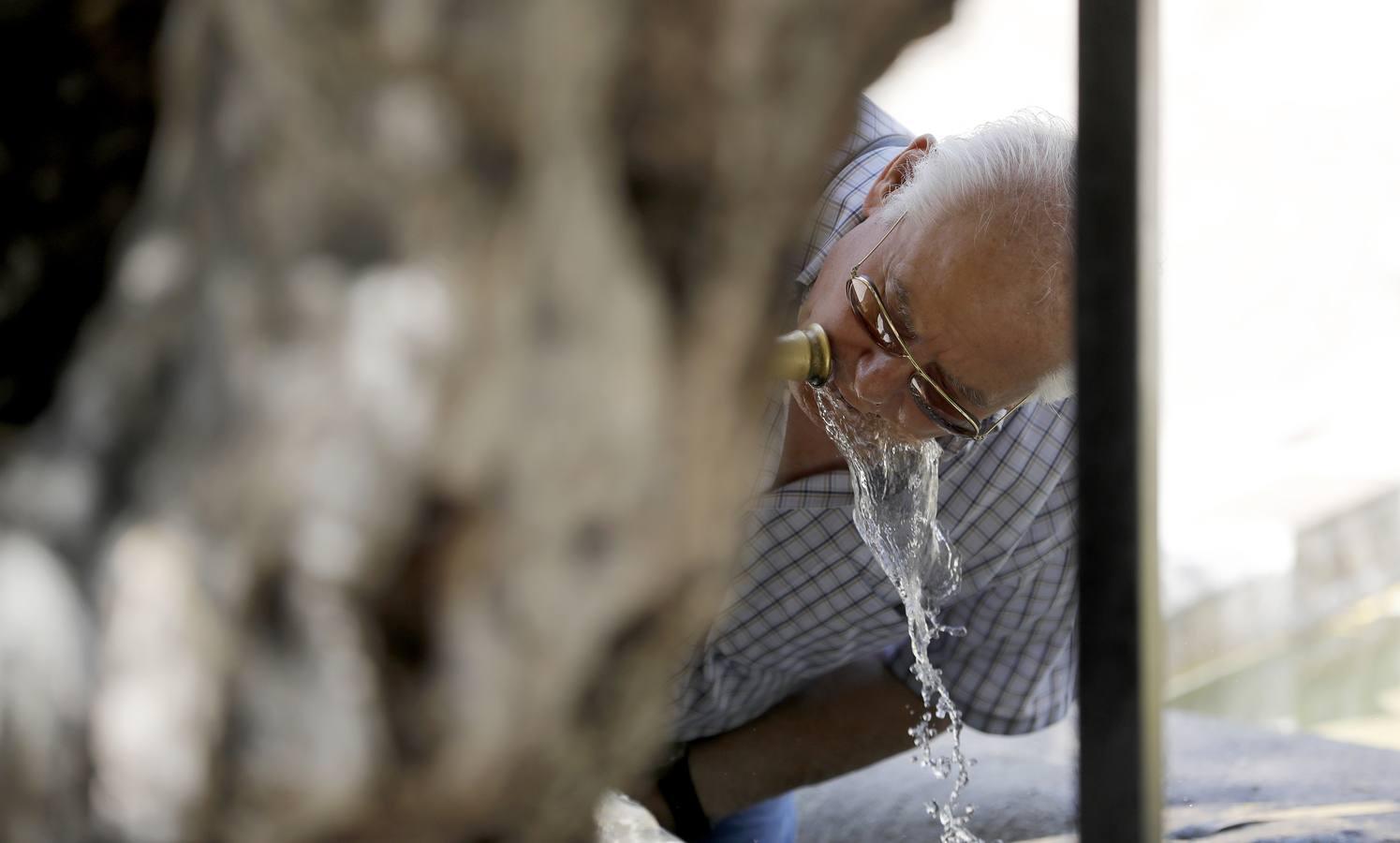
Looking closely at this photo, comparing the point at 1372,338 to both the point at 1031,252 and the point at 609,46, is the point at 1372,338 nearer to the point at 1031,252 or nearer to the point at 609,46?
the point at 1031,252

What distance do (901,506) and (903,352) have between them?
212 mm

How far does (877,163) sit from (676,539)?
1304 mm

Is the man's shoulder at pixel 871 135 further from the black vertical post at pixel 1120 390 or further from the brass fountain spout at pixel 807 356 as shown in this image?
the black vertical post at pixel 1120 390

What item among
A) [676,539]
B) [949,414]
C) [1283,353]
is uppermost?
[676,539]

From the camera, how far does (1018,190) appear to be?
47.9 inches

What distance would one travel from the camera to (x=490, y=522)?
250 mm

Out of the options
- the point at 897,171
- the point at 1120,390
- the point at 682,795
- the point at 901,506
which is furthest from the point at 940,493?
the point at 1120,390

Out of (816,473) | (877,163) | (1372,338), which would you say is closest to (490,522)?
(816,473)

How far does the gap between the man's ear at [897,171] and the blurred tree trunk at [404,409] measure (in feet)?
3.74

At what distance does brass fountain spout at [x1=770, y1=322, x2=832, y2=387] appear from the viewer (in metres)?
1.26

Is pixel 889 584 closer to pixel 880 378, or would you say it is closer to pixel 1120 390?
pixel 880 378

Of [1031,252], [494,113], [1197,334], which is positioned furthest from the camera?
[1197,334]

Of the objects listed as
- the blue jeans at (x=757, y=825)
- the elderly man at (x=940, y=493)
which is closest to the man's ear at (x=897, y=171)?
the elderly man at (x=940, y=493)

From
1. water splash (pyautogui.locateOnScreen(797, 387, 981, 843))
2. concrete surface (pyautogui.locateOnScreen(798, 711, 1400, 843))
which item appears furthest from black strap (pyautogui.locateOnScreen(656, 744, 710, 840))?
water splash (pyautogui.locateOnScreen(797, 387, 981, 843))
